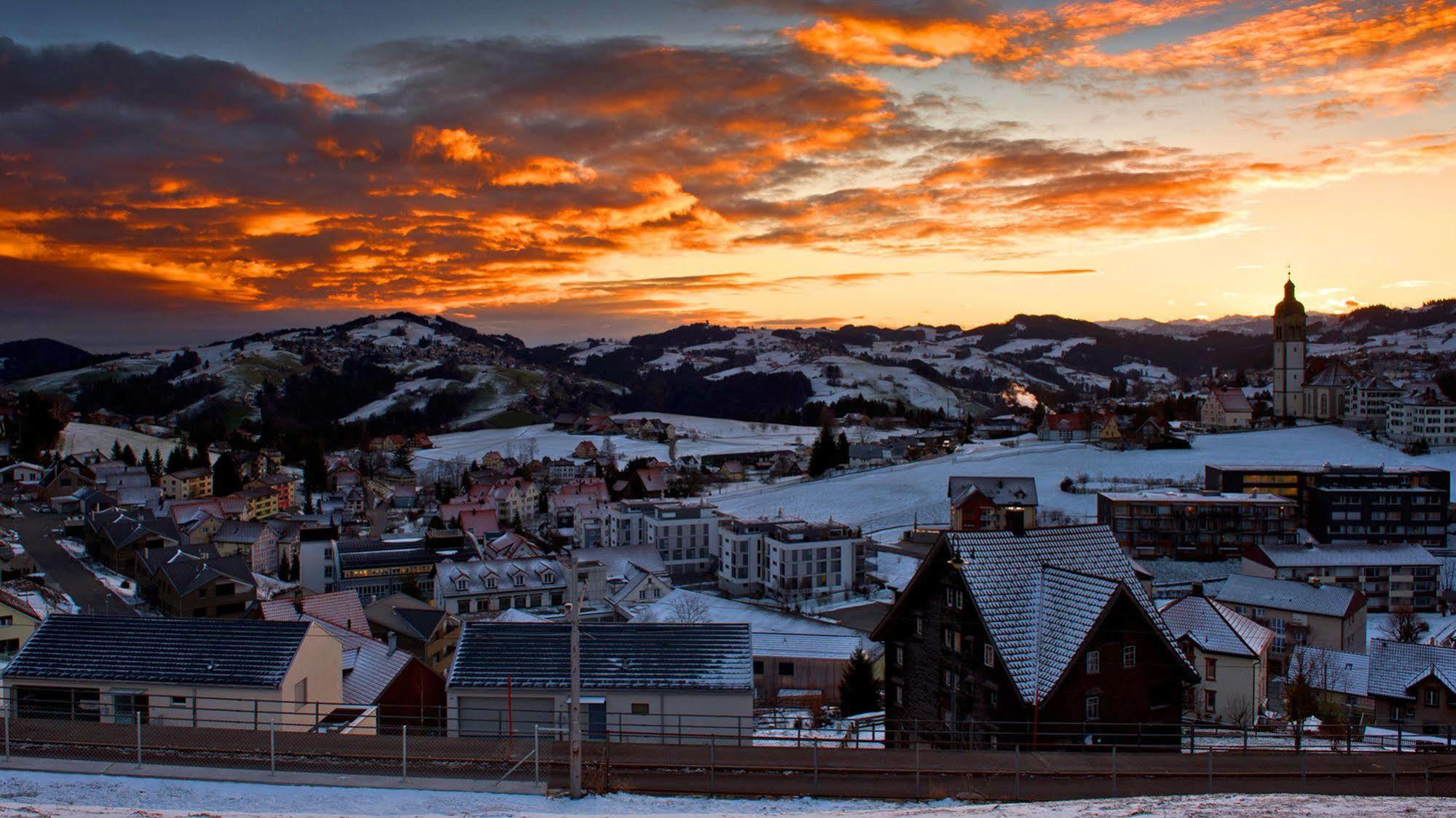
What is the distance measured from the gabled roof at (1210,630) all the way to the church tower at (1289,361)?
344 ft

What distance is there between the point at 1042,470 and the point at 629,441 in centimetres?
7961

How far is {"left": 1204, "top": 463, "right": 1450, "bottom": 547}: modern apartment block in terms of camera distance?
64562mm

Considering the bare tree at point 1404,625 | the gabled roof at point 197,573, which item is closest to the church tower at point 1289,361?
the bare tree at point 1404,625

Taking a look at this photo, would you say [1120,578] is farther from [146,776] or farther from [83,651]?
[83,651]

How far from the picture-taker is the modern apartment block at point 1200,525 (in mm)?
63156

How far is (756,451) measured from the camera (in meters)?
136

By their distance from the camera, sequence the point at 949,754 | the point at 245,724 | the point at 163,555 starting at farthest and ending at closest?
the point at 163,555, the point at 245,724, the point at 949,754

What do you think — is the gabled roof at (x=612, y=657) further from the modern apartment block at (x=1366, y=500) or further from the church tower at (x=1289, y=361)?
the church tower at (x=1289, y=361)

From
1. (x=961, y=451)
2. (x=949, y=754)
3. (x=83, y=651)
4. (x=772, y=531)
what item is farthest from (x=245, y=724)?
(x=961, y=451)

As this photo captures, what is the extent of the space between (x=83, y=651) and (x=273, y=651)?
3.69 meters

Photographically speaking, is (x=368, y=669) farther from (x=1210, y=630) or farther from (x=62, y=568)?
(x=62, y=568)

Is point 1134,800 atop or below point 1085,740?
atop

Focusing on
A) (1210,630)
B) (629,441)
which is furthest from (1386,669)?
(629,441)

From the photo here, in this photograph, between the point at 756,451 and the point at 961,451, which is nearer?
the point at 961,451
